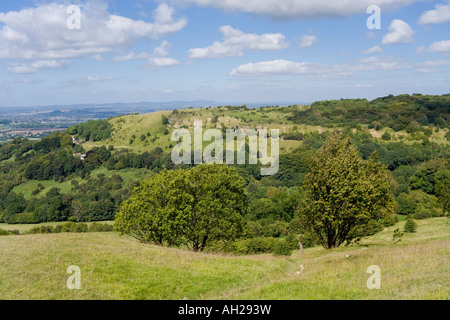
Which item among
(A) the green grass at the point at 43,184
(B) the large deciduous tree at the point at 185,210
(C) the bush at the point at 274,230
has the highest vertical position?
(B) the large deciduous tree at the point at 185,210

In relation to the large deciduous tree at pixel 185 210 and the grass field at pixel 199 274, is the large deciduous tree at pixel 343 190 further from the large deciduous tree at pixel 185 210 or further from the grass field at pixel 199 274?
the large deciduous tree at pixel 185 210

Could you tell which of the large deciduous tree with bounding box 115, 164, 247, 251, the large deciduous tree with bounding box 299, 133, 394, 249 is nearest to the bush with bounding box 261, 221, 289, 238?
the large deciduous tree with bounding box 115, 164, 247, 251

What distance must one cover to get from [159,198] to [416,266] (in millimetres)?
27418

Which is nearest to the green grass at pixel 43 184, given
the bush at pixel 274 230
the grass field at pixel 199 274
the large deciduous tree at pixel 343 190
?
the bush at pixel 274 230

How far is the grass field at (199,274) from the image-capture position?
17.4 meters

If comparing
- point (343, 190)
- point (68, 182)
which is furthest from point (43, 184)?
point (343, 190)

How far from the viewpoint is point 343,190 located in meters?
29.0

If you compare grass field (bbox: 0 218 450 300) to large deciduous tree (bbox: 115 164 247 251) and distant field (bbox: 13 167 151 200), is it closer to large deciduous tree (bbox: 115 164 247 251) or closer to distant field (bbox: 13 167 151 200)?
large deciduous tree (bbox: 115 164 247 251)

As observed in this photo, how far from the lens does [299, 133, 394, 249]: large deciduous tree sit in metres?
29.6

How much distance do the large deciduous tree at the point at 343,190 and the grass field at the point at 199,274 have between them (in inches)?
198
